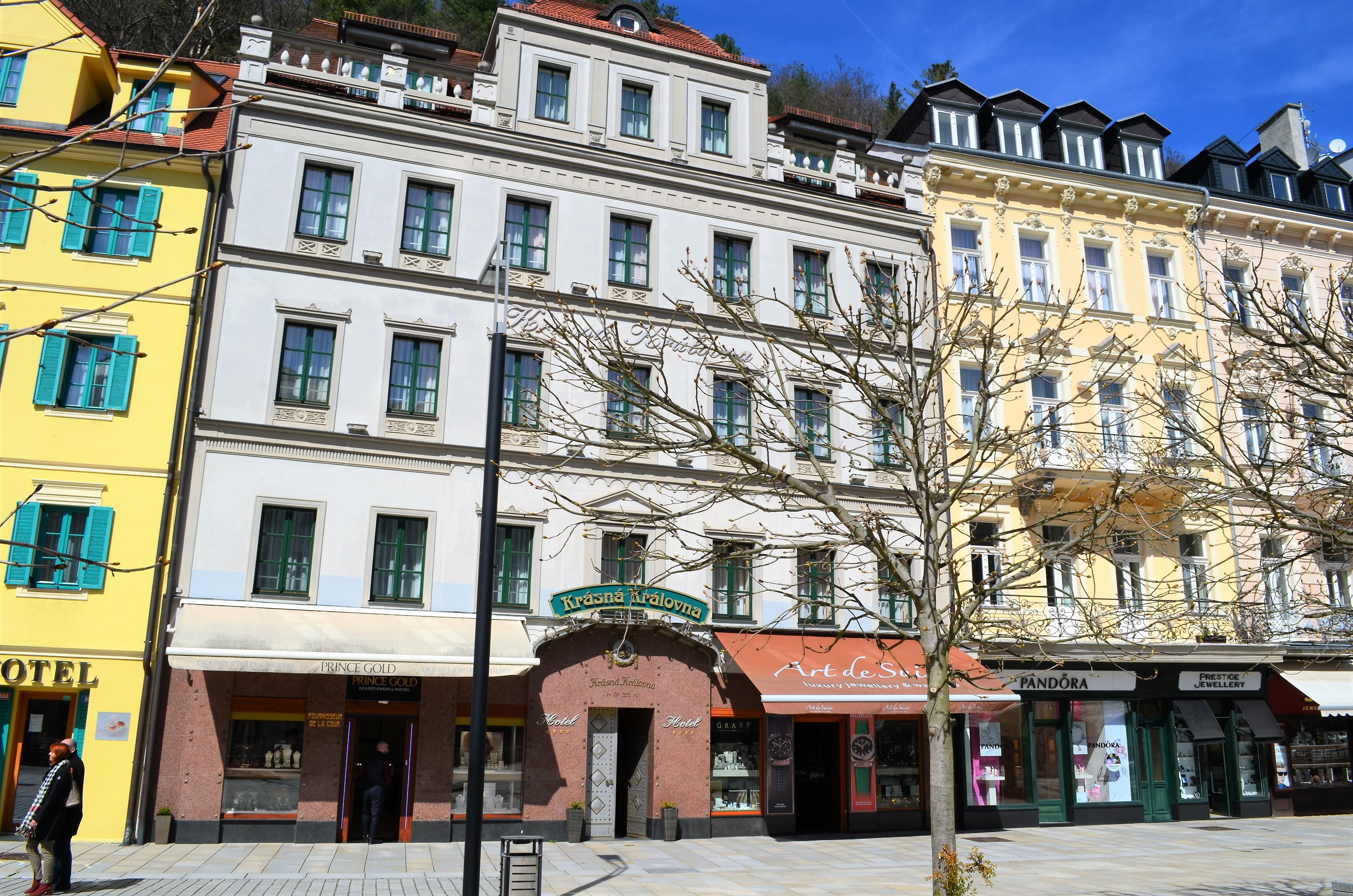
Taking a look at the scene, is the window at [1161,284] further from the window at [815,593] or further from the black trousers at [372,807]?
the black trousers at [372,807]

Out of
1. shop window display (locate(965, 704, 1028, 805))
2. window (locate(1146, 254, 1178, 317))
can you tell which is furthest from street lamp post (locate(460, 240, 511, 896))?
window (locate(1146, 254, 1178, 317))

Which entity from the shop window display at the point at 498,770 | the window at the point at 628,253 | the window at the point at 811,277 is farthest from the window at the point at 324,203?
the shop window display at the point at 498,770

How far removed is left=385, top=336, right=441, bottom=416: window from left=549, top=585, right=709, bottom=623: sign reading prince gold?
450 centimetres

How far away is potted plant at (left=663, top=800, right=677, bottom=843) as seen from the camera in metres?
18.9

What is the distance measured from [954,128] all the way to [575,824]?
19412 mm

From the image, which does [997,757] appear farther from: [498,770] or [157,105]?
[157,105]

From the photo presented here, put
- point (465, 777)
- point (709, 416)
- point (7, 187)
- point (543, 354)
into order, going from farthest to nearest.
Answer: point (709, 416), point (543, 354), point (465, 777), point (7, 187)

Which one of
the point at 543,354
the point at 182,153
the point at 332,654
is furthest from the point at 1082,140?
the point at 182,153

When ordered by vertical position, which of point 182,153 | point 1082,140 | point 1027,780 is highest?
point 1082,140

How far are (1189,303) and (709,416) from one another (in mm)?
13612

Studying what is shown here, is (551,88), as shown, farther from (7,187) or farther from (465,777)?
(465,777)

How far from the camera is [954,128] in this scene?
26.3 meters

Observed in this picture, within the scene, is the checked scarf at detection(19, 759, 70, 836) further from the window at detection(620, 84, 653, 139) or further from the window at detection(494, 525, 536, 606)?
the window at detection(620, 84, 653, 139)

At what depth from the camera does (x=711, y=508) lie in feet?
69.5
